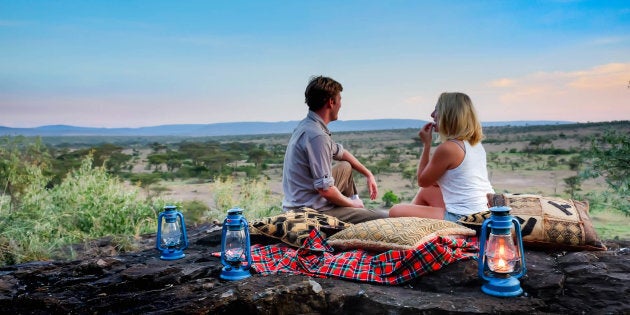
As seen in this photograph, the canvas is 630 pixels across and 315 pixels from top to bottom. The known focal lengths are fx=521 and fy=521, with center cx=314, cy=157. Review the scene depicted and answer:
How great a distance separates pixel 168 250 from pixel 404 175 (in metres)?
18.4

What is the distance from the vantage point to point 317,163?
14.0ft

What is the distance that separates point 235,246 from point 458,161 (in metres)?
1.78

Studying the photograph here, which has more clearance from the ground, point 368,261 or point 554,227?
point 554,227

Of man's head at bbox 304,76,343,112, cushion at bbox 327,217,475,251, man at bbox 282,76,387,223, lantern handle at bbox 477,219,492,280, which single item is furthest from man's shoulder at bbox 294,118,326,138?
lantern handle at bbox 477,219,492,280

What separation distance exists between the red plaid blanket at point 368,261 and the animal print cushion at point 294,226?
6.8 inches

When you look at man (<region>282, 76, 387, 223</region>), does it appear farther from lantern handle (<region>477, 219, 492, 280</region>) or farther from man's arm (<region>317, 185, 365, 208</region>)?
lantern handle (<region>477, 219, 492, 280</region>)

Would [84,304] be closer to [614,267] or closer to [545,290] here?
[545,290]

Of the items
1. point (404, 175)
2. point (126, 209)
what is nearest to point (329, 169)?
point (126, 209)

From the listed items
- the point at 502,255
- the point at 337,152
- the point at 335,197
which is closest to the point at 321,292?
the point at 502,255

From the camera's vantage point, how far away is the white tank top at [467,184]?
3.99 m

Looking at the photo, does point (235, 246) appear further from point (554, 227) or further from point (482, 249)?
point (554, 227)

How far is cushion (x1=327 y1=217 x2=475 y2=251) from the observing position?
140 inches

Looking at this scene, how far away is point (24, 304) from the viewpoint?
3381 millimetres

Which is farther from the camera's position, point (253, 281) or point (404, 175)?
point (404, 175)
